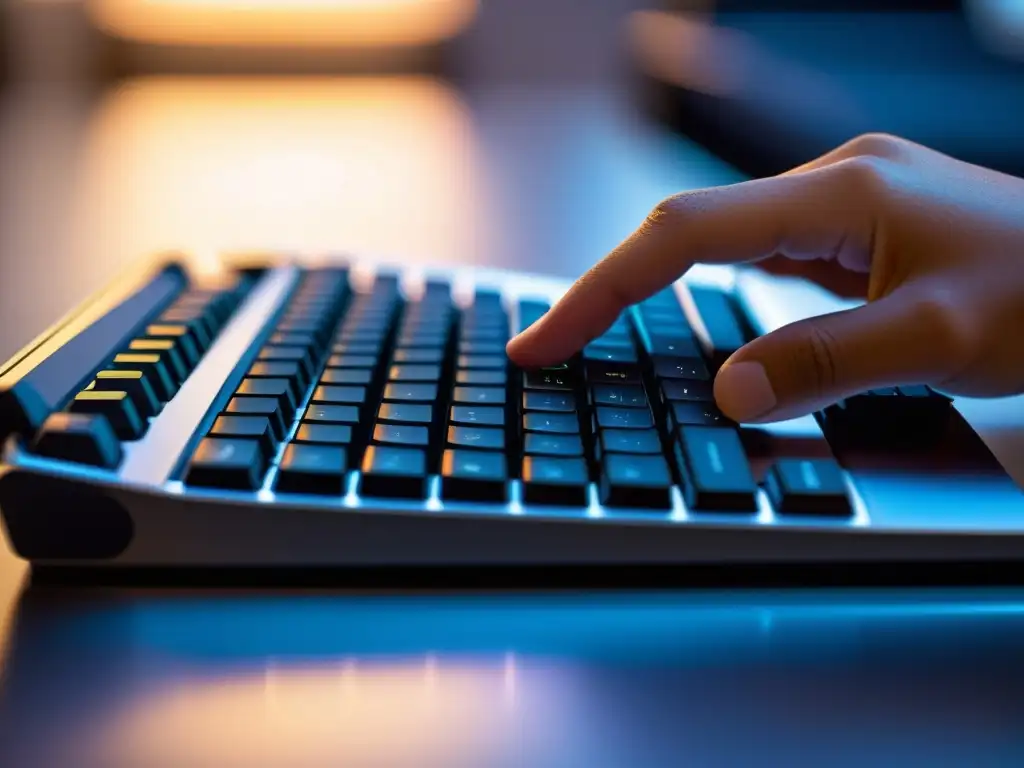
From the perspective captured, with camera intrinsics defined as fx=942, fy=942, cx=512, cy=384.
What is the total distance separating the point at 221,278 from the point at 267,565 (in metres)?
0.26

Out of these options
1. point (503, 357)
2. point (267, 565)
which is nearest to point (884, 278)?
point (503, 357)

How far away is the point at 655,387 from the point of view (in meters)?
0.44

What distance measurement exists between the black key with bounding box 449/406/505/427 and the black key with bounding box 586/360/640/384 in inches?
2.3

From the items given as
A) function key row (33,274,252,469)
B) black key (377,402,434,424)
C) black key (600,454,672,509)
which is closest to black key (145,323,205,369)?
function key row (33,274,252,469)

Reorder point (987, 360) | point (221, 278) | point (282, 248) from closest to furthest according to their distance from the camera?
point (987, 360) → point (221, 278) → point (282, 248)

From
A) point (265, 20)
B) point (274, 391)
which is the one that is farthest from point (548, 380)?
point (265, 20)

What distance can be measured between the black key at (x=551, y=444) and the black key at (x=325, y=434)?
Answer: 2.8 inches

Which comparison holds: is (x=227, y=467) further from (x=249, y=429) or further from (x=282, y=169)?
(x=282, y=169)

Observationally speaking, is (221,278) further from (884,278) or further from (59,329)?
(884,278)

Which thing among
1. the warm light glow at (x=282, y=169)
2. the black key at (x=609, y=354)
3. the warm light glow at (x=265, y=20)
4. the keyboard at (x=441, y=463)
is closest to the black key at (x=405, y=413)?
the keyboard at (x=441, y=463)

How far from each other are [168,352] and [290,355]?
55 mm

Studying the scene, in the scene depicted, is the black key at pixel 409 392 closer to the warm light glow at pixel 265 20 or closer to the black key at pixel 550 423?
the black key at pixel 550 423

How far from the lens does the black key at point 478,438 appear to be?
37 centimetres

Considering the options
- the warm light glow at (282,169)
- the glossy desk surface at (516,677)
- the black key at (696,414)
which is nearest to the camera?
the glossy desk surface at (516,677)
